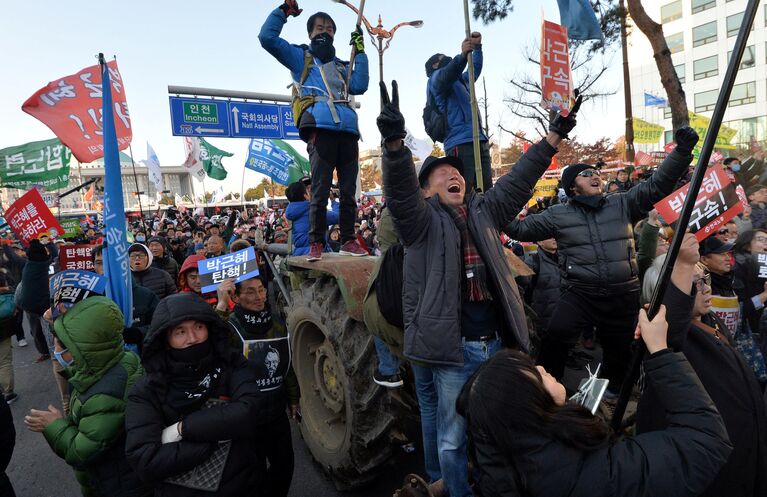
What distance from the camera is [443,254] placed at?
2104 mm

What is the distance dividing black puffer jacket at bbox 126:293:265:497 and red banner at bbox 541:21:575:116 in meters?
3.61

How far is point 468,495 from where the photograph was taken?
2.16 meters

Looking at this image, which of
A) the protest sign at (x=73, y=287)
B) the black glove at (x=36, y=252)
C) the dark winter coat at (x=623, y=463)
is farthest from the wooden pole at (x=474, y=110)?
the black glove at (x=36, y=252)

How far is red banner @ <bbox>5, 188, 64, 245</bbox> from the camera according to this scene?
19.0 feet

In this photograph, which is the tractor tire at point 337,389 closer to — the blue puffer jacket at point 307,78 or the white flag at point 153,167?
the blue puffer jacket at point 307,78

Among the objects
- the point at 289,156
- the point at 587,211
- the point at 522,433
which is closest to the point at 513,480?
the point at 522,433

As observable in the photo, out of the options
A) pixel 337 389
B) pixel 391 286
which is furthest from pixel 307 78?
pixel 337 389

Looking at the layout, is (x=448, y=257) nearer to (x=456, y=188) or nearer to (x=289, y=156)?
(x=456, y=188)

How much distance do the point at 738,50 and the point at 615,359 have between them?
8.60ft

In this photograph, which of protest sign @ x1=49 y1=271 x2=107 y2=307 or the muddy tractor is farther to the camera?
the muddy tractor

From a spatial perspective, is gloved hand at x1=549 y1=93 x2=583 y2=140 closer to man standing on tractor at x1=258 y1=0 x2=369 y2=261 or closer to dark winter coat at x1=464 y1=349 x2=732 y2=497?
dark winter coat at x1=464 y1=349 x2=732 y2=497

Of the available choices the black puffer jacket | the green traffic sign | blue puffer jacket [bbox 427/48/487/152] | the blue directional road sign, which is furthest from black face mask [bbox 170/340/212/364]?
the green traffic sign

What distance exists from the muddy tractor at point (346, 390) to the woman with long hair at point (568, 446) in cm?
149

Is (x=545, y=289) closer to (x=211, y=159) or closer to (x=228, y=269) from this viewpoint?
(x=228, y=269)
